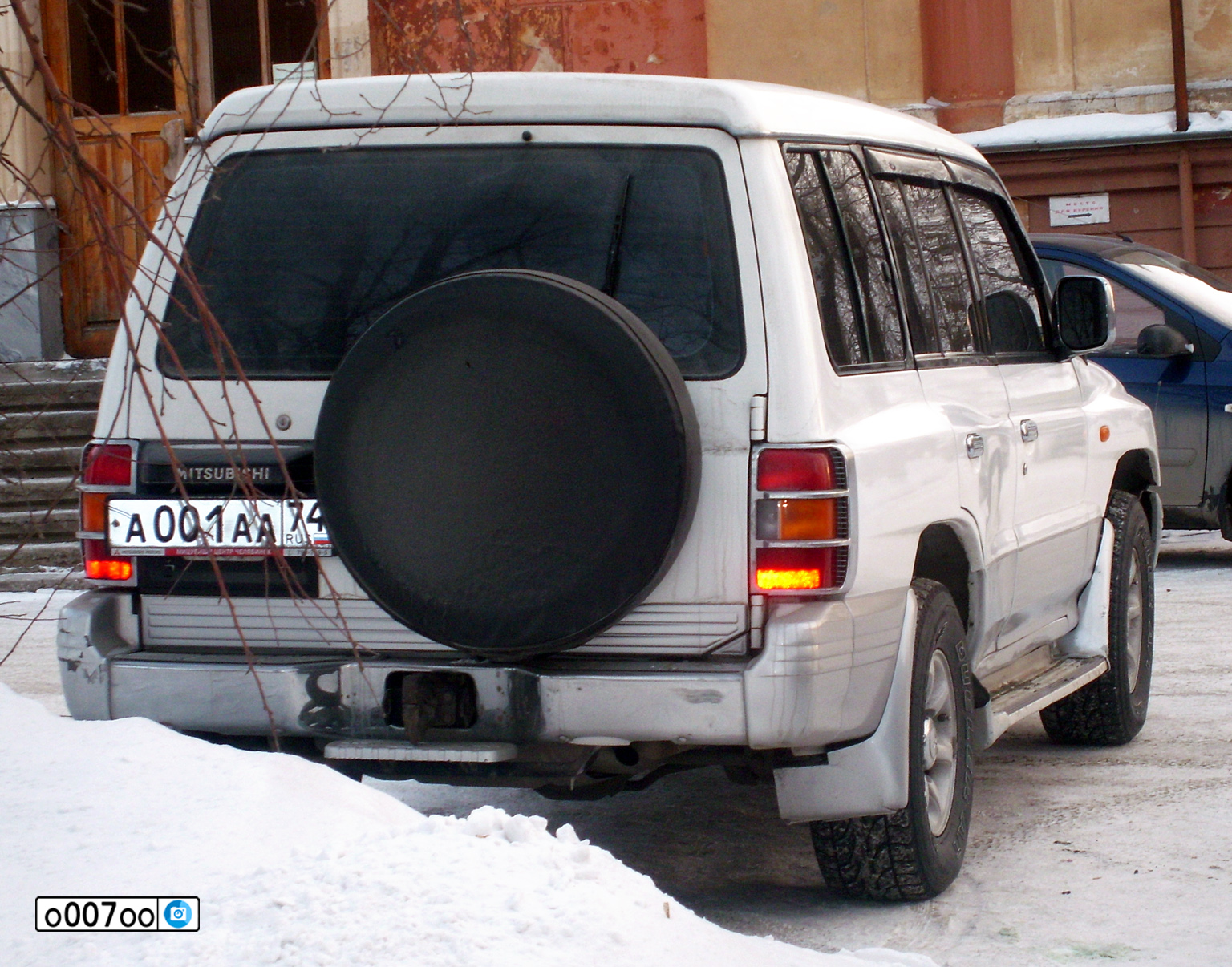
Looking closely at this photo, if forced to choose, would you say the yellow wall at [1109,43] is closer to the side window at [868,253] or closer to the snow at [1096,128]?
the snow at [1096,128]

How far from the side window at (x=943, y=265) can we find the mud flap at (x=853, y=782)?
121 cm

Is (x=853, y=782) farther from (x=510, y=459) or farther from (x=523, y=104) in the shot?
(x=523, y=104)

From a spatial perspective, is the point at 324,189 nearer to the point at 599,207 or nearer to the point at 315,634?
the point at 599,207

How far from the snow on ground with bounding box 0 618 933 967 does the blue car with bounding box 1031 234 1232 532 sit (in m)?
7.22

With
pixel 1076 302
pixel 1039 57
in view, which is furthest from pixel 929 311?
pixel 1039 57

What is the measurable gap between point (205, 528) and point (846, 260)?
161 cm

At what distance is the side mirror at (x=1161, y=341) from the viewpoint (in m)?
9.62

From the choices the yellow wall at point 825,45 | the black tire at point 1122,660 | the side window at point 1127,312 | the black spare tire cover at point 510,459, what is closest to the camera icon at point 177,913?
the black spare tire cover at point 510,459

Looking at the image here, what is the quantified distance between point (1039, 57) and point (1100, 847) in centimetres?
1261

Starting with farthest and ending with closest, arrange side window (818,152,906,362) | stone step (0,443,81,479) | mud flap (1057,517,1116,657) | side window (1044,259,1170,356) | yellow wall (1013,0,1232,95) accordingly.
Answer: yellow wall (1013,0,1232,95), stone step (0,443,81,479), side window (1044,259,1170,356), mud flap (1057,517,1116,657), side window (818,152,906,362)

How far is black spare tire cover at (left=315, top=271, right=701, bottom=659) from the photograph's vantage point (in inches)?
138

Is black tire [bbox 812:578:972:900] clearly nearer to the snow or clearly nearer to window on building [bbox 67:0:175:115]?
window on building [bbox 67:0:175:115]

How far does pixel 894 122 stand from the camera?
469 centimetres

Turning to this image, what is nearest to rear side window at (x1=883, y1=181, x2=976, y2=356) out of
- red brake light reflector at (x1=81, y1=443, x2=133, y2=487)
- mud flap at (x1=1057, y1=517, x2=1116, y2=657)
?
mud flap at (x1=1057, y1=517, x2=1116, y2=657)
